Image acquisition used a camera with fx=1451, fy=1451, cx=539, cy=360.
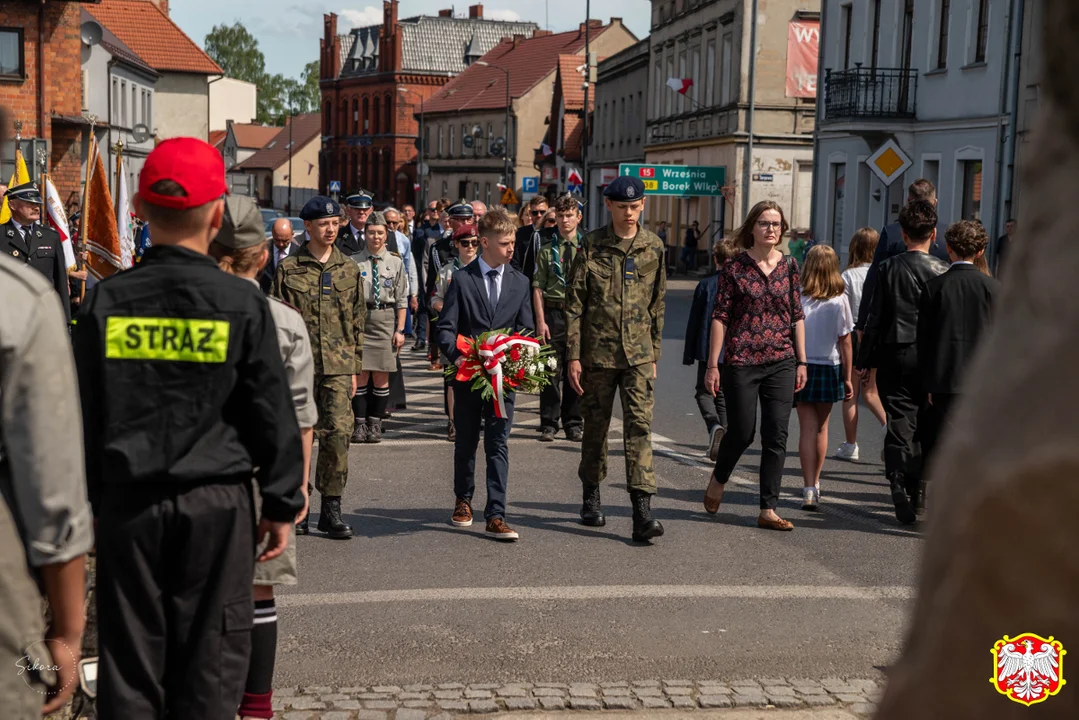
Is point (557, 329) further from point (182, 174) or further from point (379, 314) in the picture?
point (182, 174)

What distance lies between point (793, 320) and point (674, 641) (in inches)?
127

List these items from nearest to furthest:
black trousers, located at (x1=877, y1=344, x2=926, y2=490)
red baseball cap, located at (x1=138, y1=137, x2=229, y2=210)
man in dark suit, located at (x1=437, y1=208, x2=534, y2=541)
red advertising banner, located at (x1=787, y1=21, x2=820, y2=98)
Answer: red baseball cap, located at (x1=138, y1=137, x2=229, y2=210) < man in dark suit, located at (x1=437, y1=208, x2=534, y2=541) < black trousers, located at (x1=877, y1=344, x2=926, y2=490) < red advertising banner, located at (x1=787, y1=21, x2=820, y2=98)

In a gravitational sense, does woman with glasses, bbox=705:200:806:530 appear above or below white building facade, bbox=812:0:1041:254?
below

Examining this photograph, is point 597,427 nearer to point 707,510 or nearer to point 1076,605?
point 707,510

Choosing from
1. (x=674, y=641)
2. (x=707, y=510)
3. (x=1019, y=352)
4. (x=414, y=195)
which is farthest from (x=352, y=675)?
(x=414, y=195)

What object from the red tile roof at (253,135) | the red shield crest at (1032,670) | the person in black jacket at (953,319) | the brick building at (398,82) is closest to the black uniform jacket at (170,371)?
the red shield crest at (1032,670)

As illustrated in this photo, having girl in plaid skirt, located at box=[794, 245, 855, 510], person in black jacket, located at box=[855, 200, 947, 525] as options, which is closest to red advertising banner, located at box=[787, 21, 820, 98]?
girl in plaid skirt, located at box=[794, 245, 855, 510]

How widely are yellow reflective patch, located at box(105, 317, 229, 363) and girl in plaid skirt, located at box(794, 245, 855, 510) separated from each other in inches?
266

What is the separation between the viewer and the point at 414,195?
402ft

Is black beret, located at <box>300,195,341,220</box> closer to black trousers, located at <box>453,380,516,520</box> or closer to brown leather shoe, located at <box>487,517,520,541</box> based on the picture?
black trousers, located at <box>453,380,516,520</box>

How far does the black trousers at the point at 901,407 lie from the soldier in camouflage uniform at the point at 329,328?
11.4 ft

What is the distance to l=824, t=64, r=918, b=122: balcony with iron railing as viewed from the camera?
112ft

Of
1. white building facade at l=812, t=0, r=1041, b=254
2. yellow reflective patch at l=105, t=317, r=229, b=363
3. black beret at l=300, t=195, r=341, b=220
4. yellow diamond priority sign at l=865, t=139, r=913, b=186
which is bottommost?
yellow reflective patch at l=105, t=317, r=229, b=363

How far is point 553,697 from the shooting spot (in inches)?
213
